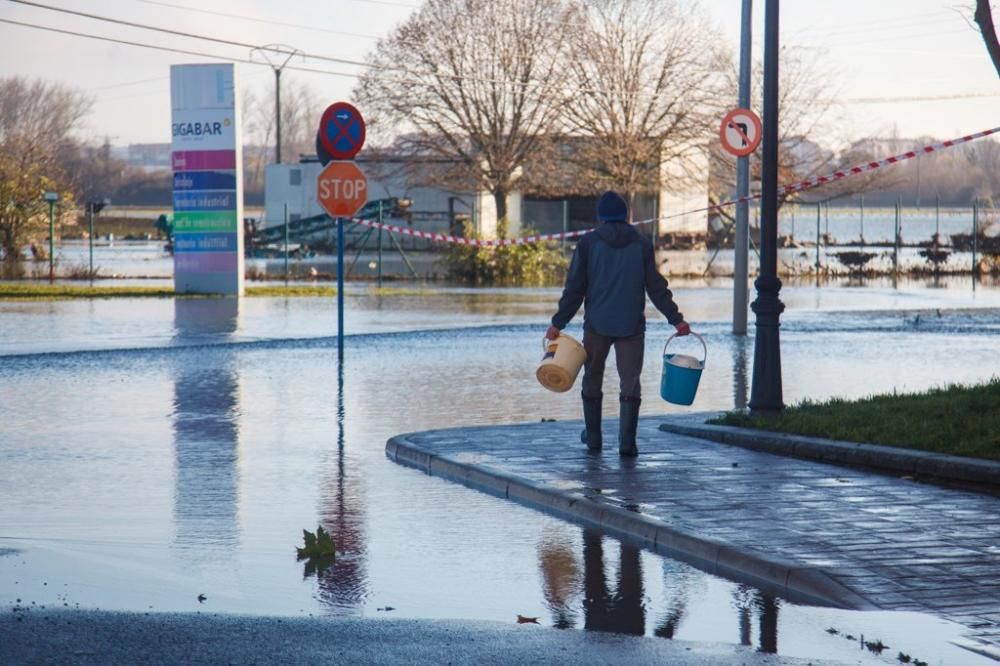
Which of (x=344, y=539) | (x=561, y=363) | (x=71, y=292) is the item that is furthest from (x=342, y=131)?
(x=71, y=292)

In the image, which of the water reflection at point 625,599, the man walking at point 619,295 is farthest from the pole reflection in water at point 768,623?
the man walking at point 619,295

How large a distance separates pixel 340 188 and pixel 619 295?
8087 mm

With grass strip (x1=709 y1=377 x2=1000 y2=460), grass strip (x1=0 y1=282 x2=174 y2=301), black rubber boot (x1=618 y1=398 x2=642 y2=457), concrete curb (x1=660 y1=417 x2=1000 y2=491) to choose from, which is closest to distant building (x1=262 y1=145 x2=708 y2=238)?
grass strip (x1=0 y1=282 x2=174 y2=301)

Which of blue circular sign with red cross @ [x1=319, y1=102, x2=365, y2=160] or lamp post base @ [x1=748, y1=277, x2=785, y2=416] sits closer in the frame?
lamp post base @ [x1=748, y1=277, x2=785, y2=416]

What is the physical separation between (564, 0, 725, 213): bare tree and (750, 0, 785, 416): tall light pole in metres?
38.0

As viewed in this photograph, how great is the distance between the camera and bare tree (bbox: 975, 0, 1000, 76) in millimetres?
→ 12555

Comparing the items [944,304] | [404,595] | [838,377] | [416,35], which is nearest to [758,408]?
[838,377]

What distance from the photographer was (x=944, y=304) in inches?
1152

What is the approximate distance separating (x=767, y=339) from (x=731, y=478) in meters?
2.54

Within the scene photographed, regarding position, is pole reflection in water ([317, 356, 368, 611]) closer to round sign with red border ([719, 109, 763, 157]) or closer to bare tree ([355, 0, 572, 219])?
round sign with red border ([719, 109, 763, 157])

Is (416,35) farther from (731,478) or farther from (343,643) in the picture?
(343,643)

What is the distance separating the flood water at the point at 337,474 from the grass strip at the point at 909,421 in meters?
1.92

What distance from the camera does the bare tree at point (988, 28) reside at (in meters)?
12.6

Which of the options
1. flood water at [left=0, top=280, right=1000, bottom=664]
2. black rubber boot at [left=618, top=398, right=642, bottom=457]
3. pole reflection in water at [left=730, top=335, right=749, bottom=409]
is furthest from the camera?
pole reflection in water at [left=730, top=335, right=749, bottom=409]
